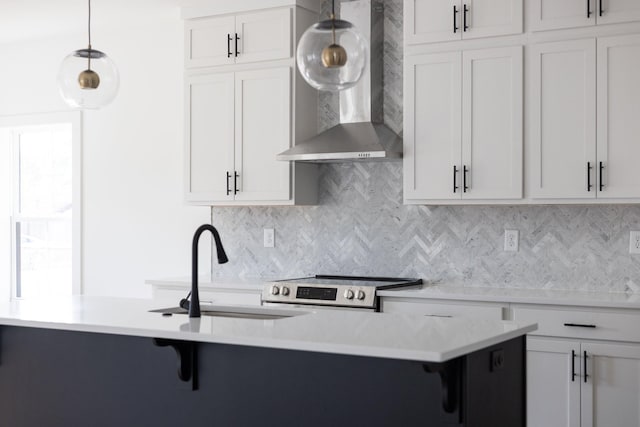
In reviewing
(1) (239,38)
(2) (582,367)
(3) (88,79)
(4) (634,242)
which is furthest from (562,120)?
(3) (88,79)

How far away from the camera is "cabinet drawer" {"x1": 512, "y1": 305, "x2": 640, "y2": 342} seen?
3979mm

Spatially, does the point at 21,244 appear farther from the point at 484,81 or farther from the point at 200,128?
the point at 484,81

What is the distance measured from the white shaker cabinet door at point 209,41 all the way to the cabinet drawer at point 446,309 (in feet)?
6.18

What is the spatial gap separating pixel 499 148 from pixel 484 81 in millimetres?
372

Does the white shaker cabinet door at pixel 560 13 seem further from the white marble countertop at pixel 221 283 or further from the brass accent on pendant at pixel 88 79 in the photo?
the brass accent on pendant at pixel 88 79

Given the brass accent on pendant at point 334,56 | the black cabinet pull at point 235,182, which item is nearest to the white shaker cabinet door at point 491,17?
the black cabinet pull at point 235,182

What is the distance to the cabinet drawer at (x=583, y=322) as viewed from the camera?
3979 mm

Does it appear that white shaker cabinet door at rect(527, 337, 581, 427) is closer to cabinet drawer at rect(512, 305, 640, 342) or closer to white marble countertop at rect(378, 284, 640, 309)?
cabinet drawer at rect(512, 305, 640, 342)

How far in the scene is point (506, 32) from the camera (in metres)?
4.44

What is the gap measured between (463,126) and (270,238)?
1.62 meters

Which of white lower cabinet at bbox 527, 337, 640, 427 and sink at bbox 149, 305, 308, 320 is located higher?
sink at bbox 149, 305, 308, 320

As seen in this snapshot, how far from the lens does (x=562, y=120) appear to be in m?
4.34

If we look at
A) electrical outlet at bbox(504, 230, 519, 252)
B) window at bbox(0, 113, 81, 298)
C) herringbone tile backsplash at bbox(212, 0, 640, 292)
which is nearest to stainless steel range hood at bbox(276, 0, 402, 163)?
herringbone tile backsplash at bbox(212, 0, 640, 292)

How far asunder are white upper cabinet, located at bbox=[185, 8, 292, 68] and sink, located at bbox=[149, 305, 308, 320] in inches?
78.4
